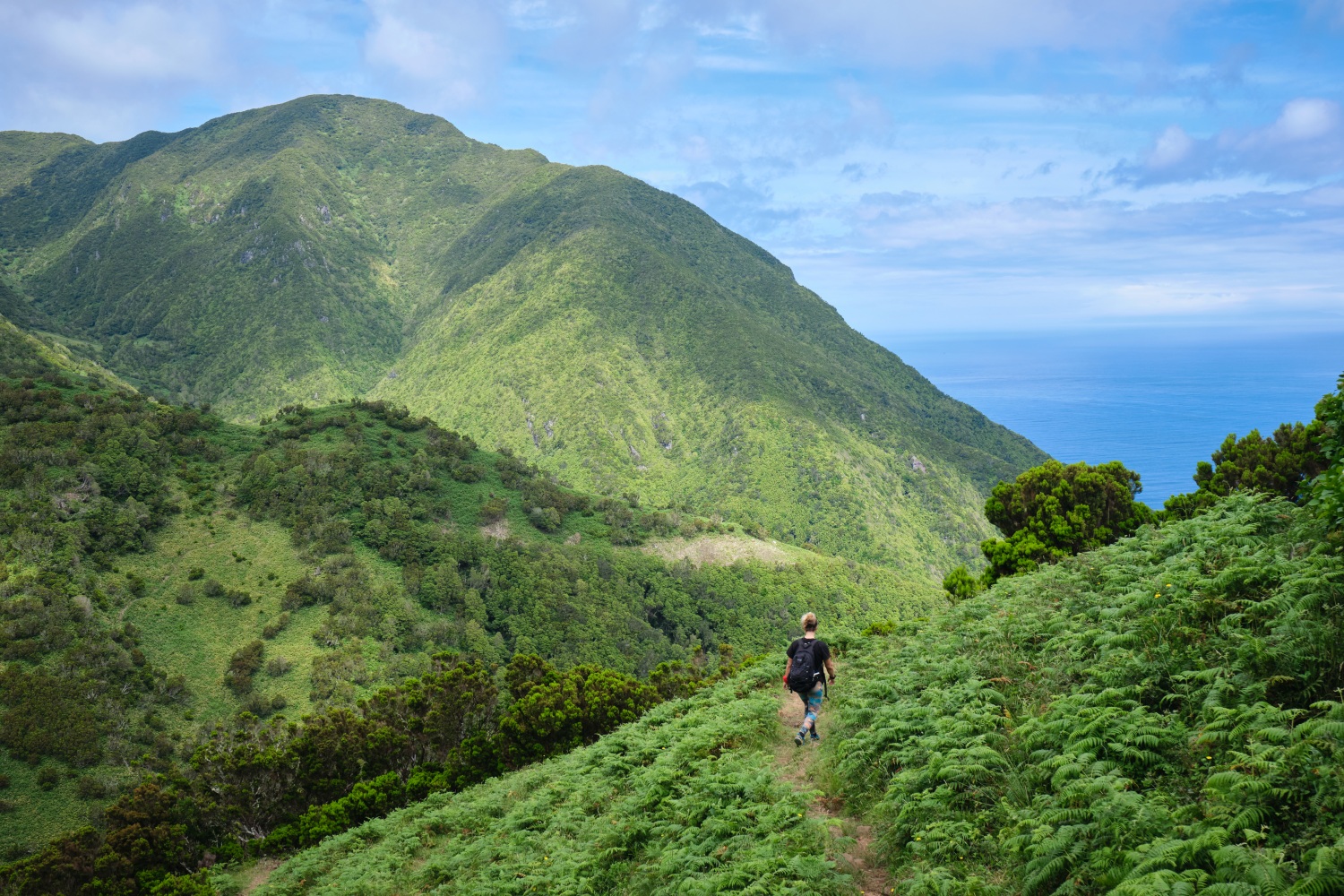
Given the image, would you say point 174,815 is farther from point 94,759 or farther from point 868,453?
point 868,453

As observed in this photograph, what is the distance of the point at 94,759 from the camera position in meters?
48.1

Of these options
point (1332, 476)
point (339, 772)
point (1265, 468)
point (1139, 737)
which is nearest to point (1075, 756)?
point (1139, 737)

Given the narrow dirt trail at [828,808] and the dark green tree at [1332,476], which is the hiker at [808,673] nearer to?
the narrow dirt trail at [828,808]

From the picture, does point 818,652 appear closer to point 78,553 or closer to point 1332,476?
point 1332,476

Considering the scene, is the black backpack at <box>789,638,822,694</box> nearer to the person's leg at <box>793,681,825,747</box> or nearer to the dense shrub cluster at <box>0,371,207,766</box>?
the person's leg at <box>793,681,825,747</box>

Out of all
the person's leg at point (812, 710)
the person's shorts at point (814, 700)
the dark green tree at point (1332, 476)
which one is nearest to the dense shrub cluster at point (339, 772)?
the person's leg at point (812, 710)

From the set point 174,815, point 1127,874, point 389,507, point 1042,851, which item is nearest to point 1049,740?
point 1042,851

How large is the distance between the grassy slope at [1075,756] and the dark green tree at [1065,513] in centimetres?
1634

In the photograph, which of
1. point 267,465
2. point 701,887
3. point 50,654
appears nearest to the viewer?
point 701,887

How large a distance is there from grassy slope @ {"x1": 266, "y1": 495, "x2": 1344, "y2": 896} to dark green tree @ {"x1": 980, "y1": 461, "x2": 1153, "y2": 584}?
16.3m

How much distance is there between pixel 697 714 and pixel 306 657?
61.1 m

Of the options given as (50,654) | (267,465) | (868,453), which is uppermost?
(868,453)

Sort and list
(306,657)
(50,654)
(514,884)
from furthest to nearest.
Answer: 1. (306,657)
2. (50,654)
3. (514,884)

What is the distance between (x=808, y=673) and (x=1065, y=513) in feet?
82.9
